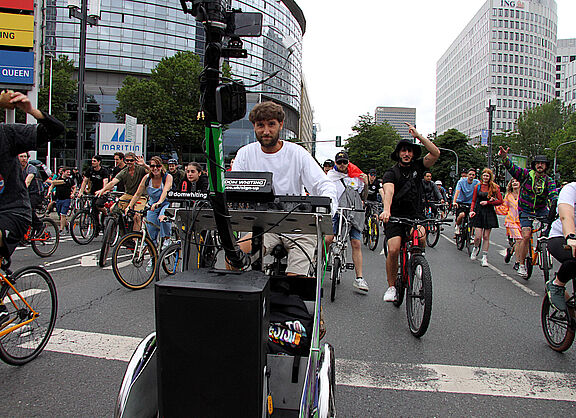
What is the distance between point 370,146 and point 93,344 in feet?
202

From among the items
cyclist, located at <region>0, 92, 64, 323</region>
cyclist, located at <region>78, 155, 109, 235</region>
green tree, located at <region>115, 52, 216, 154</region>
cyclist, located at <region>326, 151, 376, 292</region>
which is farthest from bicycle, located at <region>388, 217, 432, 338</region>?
green tree, located at <region>115, 52, 216, 154</region>

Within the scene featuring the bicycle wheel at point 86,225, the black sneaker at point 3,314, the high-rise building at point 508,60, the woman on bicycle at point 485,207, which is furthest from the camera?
the high-rise building at point 508,60

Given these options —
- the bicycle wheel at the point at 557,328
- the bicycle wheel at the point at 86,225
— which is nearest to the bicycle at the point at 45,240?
the bicycle wheel at the point at 86,225

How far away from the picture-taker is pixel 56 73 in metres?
44.8

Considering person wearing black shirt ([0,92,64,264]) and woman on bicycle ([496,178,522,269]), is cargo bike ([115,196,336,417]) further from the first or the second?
woman on bicycle ([496,178,522,269])

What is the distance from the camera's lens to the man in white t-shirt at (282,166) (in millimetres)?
3306

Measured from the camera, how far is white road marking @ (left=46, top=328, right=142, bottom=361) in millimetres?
3682

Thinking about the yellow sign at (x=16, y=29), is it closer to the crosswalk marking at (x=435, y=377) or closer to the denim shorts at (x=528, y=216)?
the crosswalk marking at (x=435, y=377)

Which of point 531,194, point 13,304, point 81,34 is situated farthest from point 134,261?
point 81,34

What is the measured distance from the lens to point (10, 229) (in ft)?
10.7

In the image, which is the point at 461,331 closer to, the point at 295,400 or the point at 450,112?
the point at 295,400

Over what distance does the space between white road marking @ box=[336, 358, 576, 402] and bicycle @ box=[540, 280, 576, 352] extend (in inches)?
17.3

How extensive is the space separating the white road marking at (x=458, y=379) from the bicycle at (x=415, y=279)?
0.64 metres

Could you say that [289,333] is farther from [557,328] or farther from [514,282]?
[514,282]
